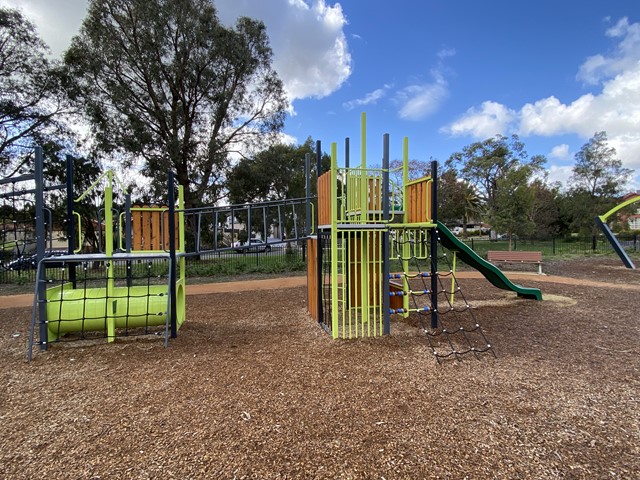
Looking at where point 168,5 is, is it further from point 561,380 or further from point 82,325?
point 561,380

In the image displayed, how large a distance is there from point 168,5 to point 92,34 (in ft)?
12.5

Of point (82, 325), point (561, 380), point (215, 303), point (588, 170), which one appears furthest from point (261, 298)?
point (588, 170)

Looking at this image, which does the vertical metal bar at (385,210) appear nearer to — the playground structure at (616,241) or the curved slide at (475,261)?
the curved slide at (475,261)

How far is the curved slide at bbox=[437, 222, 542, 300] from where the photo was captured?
638 cm

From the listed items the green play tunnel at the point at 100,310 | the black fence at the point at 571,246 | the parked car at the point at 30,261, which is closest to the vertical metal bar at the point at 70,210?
the parked car at the point at 30,261

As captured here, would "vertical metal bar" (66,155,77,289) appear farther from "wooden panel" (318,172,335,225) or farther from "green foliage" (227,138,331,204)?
"green foliage" (227,138,331,204)

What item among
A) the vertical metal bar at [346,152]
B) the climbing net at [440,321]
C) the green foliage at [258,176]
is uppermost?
the green foliage at [258,176]

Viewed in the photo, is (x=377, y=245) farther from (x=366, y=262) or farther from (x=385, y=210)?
(x=385, y=210)

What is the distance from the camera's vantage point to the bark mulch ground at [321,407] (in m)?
2.55

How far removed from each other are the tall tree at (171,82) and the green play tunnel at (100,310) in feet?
43.7

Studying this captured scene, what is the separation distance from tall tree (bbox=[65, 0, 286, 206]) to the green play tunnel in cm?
1332

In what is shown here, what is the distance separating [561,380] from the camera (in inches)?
156

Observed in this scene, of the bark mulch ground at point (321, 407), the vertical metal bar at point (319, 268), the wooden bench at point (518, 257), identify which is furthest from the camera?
the wooden bench at point (518, 257)

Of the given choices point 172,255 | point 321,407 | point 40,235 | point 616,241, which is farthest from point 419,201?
point 616,241
